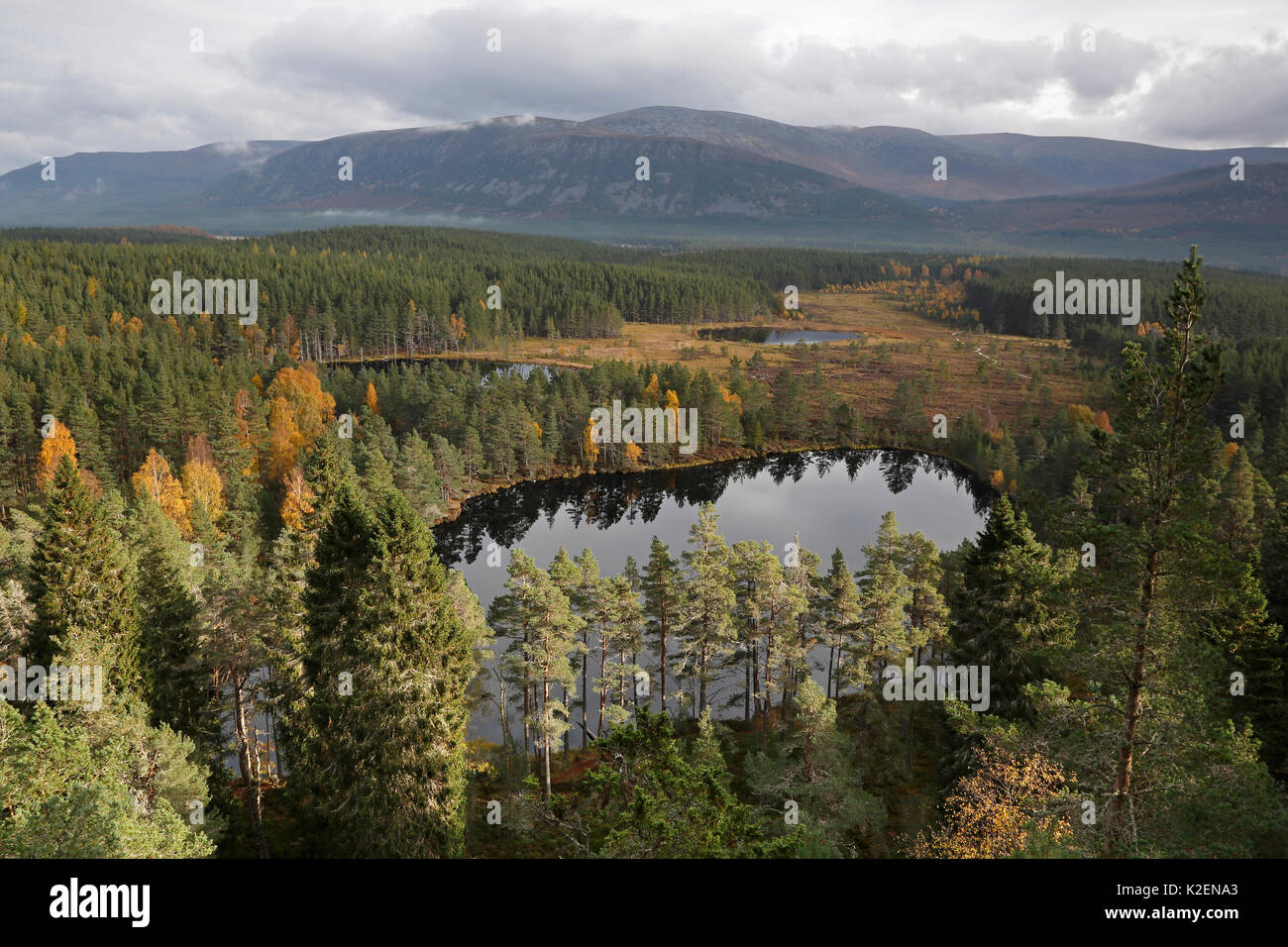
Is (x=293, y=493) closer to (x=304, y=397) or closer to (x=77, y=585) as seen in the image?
(x=77, y=585)

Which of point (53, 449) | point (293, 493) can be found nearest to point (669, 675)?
point (293, 493)

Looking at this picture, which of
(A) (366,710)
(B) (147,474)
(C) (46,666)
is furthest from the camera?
(B) (147,474)

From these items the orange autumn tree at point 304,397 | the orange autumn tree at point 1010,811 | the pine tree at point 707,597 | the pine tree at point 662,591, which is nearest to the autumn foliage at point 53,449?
the orange autumn tree at point 304,397

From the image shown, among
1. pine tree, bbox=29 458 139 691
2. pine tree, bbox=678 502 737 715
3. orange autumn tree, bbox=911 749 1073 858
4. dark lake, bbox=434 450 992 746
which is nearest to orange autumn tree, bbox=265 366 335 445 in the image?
dark lake, bbox=434 450 992 746

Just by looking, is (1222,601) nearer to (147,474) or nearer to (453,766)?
(453,766)
